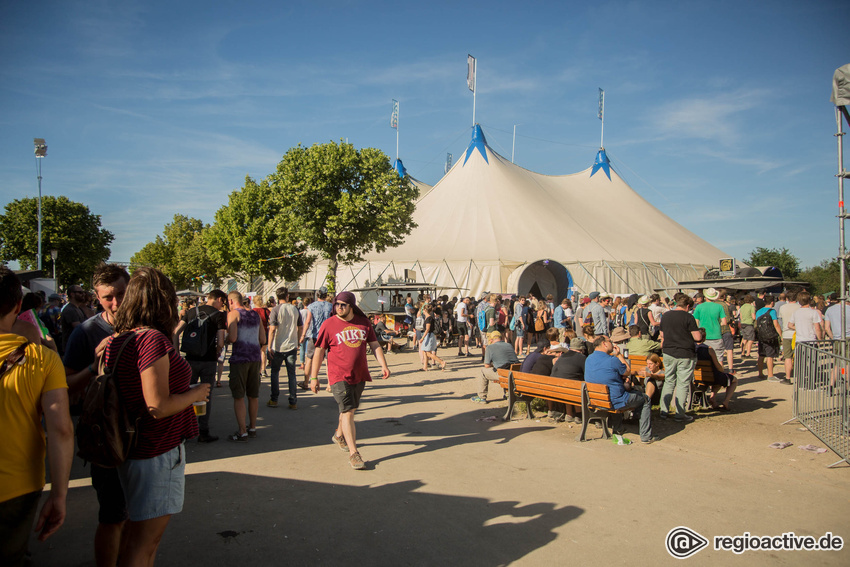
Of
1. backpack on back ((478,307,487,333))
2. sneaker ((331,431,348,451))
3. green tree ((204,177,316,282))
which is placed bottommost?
sneaker ((331,431,348,451))

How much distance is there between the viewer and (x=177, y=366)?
253 centimetres

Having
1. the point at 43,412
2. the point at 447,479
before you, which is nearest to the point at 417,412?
the point at 447,479

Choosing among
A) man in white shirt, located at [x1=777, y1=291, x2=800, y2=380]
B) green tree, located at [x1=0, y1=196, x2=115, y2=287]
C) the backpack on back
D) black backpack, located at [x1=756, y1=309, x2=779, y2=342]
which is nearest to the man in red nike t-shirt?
man in white shirt, located at [x1=777, y1=291, x2=800, y2=380]

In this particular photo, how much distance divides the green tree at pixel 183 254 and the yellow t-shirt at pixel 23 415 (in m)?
45.8

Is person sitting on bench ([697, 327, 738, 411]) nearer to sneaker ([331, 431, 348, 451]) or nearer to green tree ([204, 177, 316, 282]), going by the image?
sneaker ([331, 431, 348, 451])

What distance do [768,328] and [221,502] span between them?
10.6m

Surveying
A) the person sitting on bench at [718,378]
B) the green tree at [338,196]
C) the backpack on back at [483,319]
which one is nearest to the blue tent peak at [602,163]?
the green tree at [338,196]

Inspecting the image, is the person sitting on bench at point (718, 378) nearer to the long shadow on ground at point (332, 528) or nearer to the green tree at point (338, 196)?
the long shadow on ground at point (332, 528)

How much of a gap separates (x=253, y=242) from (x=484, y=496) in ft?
103

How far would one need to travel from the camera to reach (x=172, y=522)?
3969 millimetres

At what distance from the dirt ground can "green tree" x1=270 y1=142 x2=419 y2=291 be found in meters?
14.5

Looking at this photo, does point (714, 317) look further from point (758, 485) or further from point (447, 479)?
point (447, 479)

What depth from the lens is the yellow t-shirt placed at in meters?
2.07

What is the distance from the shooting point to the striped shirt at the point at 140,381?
2.41 m
